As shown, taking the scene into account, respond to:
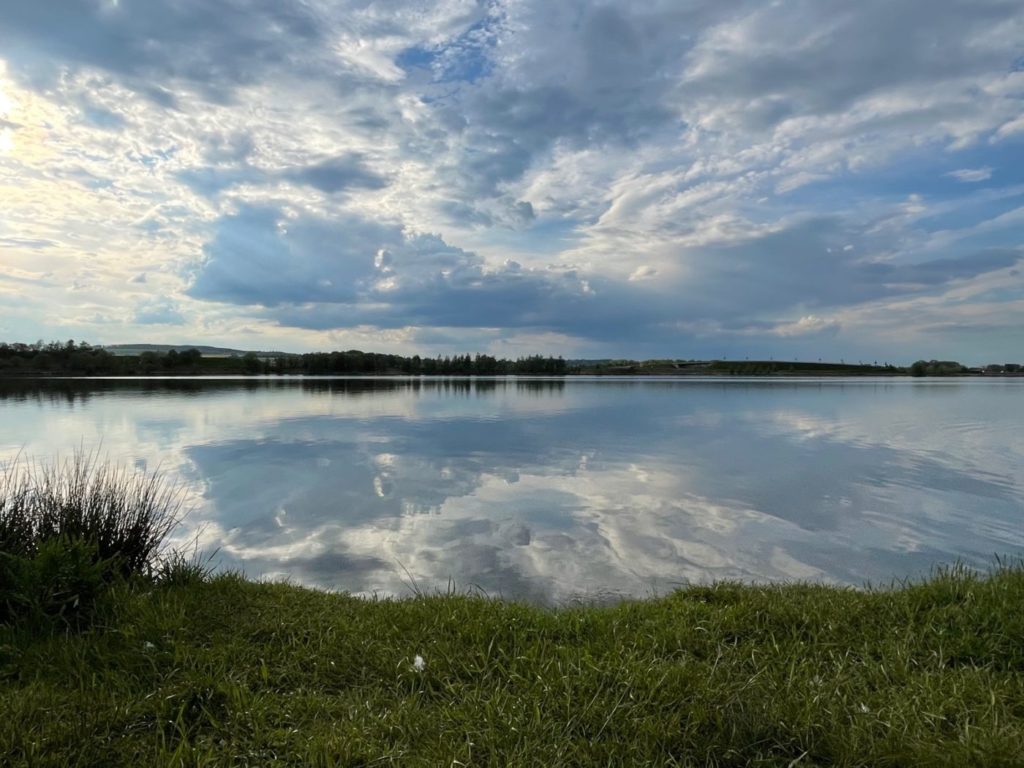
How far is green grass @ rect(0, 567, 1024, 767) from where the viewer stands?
9.82ft

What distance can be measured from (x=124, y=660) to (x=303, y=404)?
35.4 m

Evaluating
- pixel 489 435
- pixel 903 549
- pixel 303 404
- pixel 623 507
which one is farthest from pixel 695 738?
pixel 303 404

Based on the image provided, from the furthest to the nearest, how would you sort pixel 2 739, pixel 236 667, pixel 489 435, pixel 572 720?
pixel 489 435
pixel 236 667
pixel 572 720
pixel 2 739

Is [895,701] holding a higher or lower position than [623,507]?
higher

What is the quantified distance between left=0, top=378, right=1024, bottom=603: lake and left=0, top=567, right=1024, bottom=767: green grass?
2144 mm

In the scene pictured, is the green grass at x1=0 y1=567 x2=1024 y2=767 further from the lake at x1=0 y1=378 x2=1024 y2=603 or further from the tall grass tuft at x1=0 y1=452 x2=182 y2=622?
the lake at x1=0 y1=378 x2=1024 y2=603

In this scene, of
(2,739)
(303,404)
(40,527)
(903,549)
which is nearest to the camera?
(2,739)

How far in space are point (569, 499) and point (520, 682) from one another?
830 centimetres

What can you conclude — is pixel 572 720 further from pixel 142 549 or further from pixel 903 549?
pixel 903 549

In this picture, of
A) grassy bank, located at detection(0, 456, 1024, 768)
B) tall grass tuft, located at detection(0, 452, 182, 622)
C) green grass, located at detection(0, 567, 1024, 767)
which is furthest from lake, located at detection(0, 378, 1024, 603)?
green grass, located at detection(0, 567, 1024, 767)

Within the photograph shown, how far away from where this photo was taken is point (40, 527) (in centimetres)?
581

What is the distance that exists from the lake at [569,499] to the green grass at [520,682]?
2.14 m

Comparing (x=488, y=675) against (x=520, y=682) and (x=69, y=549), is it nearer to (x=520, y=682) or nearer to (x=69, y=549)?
(x=520, y=682)

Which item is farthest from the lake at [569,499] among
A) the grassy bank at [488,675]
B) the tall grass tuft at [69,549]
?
the grassy bank at [488,675]
